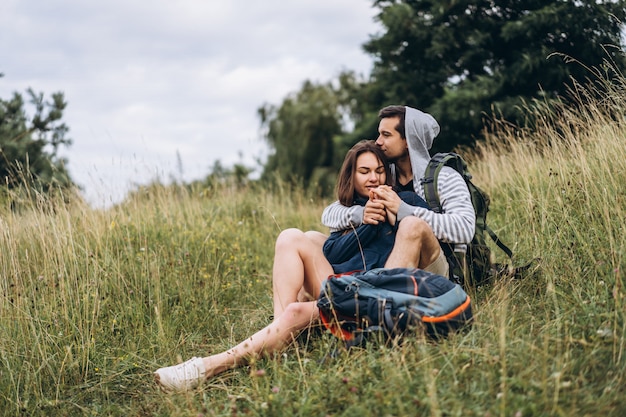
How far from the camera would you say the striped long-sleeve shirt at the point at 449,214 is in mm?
3418

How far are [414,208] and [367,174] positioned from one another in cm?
52

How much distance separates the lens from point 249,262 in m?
5.55

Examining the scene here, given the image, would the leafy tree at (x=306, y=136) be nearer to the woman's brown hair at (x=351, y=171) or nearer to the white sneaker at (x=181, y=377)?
the woman's brown hair at (x=351, y=171)

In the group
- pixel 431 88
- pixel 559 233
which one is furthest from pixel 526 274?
pixel 431 88

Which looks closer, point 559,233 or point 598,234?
point 598,234

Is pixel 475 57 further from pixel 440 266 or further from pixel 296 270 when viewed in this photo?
pixel 296 270

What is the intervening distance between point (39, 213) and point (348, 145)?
8.90 m

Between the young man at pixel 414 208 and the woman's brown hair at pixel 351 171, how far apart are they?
6 cm

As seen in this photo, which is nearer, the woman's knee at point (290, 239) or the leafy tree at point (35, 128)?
the woman's knee at point (290, 239)

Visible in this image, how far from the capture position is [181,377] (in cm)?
300

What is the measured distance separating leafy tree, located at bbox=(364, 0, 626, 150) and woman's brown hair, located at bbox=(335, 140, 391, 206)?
435 cm

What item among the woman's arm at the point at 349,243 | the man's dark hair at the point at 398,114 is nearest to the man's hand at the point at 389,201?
the woman's arm at the point at 349,243

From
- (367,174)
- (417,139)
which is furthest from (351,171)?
(417,139)

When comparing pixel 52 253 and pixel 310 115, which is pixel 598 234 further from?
pixel 310 115
